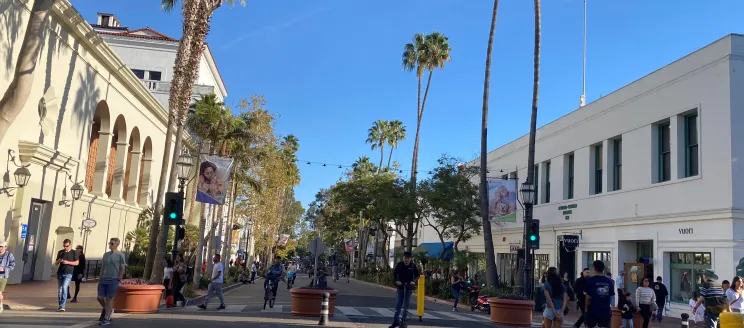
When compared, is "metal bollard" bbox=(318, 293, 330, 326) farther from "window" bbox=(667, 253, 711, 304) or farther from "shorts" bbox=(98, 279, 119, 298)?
"window" bbox=(667, 253, 711, 304)

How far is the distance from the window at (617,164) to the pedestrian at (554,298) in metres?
15.1

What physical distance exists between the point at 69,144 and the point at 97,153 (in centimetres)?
446

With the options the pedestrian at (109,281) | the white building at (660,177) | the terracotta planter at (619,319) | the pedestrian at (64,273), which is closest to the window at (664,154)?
the white building at (660,177)

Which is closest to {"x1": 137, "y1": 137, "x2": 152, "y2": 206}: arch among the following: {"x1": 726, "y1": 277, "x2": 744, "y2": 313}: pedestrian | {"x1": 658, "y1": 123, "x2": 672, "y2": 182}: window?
{"x1": 658, "y1": 123, "x2": 672, "y2": 182}: window

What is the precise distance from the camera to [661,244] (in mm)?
22547

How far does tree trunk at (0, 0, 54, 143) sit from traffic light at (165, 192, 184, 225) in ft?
15.7

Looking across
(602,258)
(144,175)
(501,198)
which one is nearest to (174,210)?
(501,198)

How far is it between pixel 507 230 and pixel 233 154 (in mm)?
16822

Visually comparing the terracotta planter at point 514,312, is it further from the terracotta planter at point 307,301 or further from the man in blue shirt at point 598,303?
the man in blue shirt at point 598,303

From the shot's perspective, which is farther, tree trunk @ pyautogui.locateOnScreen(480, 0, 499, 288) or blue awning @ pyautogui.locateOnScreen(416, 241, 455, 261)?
blue awning @ pyautogui.locateOnScreen(416, 241, 455, 261)

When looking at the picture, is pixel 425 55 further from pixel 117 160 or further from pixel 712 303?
pixel 712 303

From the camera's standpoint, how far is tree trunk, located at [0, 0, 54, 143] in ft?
45.2

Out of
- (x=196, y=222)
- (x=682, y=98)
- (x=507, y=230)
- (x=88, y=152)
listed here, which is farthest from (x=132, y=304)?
(x=196, y=222)

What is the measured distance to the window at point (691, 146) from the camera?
21578 mm
